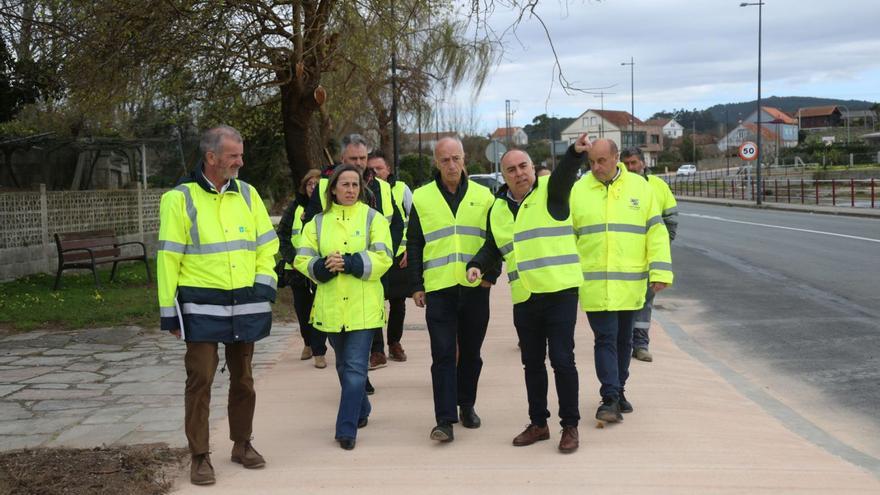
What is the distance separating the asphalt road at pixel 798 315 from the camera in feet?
23.1

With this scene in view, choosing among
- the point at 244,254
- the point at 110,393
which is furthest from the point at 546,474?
the point at 110,393

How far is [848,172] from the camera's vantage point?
57062 millimetres

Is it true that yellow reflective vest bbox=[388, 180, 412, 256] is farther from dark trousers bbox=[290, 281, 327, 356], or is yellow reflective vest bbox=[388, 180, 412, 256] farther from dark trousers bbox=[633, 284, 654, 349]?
dark trousers bbox=[633, 284, 654, 349]

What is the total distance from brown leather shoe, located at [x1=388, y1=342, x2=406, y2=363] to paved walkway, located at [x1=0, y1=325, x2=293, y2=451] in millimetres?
1071

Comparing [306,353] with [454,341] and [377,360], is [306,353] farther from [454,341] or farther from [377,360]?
[454,341]

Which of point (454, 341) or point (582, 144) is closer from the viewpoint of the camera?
point (582, 144)

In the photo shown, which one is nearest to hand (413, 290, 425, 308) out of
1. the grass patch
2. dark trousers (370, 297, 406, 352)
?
dark trousers (370, 297, 406, 352)

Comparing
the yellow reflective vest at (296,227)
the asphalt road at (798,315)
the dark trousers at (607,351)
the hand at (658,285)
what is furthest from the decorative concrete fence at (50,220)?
the hand at (658,285)

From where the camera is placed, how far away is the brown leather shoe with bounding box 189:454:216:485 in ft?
15.5

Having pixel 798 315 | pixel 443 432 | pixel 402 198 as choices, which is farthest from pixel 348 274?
pixel 798 315

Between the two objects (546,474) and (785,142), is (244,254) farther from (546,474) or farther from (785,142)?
(785,142)

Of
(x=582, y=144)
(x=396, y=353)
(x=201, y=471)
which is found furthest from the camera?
(x=396, y=353)

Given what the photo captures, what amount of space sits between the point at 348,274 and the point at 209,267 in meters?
0.93

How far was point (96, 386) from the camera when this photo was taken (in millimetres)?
7328
